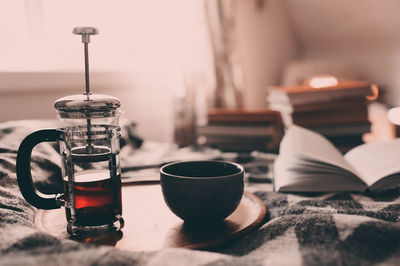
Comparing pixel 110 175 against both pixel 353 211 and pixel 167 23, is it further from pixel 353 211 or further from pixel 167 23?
pixel 167 23

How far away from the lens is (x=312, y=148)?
0.78 metres

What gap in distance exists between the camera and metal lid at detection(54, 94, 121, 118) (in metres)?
0.44

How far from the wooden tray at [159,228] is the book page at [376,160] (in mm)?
257

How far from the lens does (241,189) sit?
48 cm

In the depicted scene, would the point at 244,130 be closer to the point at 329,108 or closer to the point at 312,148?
the point at 329,108

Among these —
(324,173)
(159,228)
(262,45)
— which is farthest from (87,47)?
(262,45)

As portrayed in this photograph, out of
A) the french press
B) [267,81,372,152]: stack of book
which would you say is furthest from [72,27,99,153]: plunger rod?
[267,81,372,152]: stack of book

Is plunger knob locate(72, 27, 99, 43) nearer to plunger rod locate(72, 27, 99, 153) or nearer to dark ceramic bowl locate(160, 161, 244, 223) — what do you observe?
plunger rod locate(72, 27, 99, 153)

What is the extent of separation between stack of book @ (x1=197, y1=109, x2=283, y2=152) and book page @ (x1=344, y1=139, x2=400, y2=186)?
14.4 inches

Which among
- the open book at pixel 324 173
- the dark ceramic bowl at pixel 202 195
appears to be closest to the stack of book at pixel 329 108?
the open book at pixel 324 173

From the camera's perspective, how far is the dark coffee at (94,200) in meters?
0.45

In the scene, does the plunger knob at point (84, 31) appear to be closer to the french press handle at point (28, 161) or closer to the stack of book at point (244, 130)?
the french press handle at point (28, 161)

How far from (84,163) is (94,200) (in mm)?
47

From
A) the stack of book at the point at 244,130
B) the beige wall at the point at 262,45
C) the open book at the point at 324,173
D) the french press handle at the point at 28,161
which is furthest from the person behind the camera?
the beige wall at the point at 262,45
